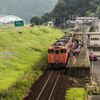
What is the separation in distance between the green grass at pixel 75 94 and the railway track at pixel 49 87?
1.27 m

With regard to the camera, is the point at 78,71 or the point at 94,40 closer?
the point at 78,71

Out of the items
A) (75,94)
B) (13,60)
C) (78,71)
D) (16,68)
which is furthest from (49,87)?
(13,60)

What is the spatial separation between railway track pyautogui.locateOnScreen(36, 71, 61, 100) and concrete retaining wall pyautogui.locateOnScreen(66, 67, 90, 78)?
4.12 ft

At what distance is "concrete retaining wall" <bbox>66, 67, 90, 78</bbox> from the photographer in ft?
71.1

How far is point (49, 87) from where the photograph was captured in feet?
57.2

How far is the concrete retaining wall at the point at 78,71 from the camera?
21.7 m

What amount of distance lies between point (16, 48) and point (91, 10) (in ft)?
279

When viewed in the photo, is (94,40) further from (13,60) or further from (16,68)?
(16,68)

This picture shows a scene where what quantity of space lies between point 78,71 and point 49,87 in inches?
214

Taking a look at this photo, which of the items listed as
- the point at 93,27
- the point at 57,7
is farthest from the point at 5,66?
the point at 57,7

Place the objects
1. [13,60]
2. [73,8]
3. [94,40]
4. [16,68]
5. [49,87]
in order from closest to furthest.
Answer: [49,87]
[16,68]
[13,60]
[94,40]
[73,8]

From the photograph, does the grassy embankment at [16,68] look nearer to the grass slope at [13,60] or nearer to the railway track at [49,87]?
the grass slope at [13,60]

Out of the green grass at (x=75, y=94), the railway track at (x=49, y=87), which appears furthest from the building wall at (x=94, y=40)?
the green grass at (x=75, y=94)

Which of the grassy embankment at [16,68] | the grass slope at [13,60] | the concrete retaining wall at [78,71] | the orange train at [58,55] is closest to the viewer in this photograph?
the grassy embankment at [16,68]
